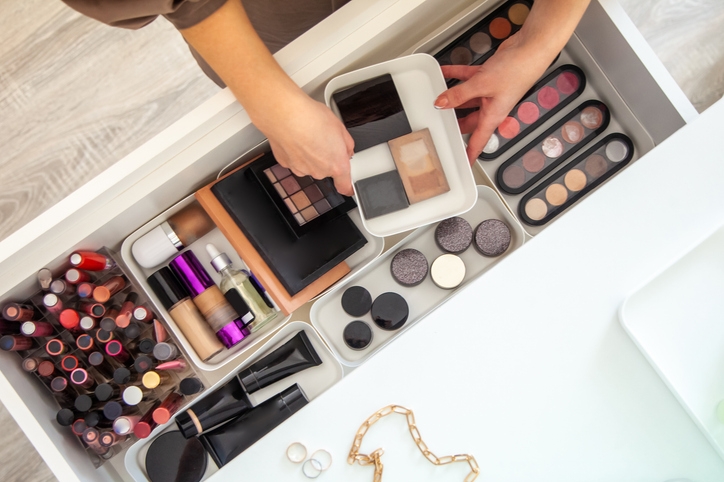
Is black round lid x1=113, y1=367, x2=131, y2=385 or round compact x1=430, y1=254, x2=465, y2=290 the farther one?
round compact x1=430, y1=254, x2=465, y2=290

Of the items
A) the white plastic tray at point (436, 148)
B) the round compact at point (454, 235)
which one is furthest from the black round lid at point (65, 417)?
the round compact at point (454, 235)

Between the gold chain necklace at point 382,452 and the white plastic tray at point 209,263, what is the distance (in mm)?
209

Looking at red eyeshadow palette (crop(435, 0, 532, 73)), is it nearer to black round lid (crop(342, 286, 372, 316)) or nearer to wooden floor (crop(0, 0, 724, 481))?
black round lid (crop(342, 286, 372, 316))

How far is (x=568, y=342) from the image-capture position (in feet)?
2.11

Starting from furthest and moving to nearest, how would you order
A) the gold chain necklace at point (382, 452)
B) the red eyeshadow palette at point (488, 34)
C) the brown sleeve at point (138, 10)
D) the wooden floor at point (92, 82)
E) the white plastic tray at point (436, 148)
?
the wooden floor at point (92, 82), the red eyeshadow palette at point (488, 34), the white plastic tray at point (436, 148), the gold chain necklace at point (382, 452), the brown sleeve at point (138, 10)

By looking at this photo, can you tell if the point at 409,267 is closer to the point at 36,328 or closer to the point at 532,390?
the point at 532,390

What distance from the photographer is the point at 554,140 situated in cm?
85

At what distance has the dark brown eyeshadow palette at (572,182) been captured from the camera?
83cm

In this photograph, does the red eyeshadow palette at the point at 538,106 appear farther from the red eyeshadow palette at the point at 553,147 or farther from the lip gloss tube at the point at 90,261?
the lip gloss tube at the point at 90,261

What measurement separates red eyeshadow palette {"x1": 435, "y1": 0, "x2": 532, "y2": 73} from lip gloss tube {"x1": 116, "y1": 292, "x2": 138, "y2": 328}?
1.95ft

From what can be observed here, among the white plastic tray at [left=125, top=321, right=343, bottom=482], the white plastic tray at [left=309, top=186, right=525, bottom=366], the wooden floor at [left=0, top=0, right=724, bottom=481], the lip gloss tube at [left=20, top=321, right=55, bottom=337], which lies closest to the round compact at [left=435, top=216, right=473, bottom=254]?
the white plastic tray at [left=309, top=186, right=525, bottom=366]

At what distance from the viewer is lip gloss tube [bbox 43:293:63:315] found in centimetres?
67

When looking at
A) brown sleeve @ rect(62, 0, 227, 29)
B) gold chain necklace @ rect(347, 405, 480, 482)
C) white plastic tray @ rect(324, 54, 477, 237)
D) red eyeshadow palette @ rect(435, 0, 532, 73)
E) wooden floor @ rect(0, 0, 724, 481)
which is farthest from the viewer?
wooden floor @ rect(0, 0, 724, 481)

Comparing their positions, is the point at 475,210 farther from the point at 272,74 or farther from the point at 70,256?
the point at 70,256
